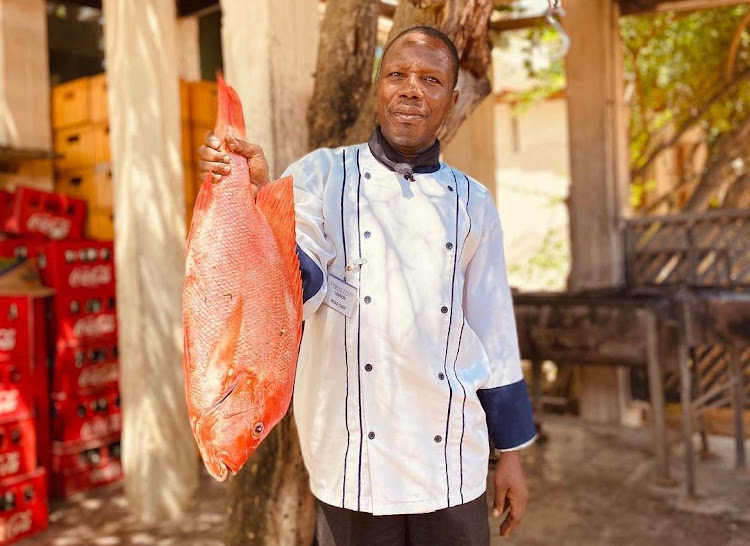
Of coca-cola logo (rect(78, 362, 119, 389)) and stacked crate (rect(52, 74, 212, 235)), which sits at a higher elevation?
stacked crate (rect(52, 74, 212, 235))

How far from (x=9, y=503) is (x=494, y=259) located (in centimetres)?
376

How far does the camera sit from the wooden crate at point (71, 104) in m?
5.78

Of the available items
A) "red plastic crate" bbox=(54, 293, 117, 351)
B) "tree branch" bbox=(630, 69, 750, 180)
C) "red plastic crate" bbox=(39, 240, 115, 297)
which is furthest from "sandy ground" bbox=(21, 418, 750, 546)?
"tree branch" bbox=(630, 69, 750, 180)

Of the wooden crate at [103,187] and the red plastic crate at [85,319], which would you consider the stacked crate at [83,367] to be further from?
the wooden crate at [103,187]

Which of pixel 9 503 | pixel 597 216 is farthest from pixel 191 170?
pixel 597 216

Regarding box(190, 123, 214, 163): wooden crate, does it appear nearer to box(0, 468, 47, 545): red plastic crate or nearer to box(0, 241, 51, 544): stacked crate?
box(0, 241, 51, 544): stacked crate

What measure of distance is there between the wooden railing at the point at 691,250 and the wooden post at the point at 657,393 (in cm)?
168

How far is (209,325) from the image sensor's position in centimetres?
128

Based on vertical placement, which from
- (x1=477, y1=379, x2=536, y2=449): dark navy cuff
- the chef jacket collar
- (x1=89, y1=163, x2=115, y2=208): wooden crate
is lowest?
(x1=477, y1=379, x2=536, y2=449): dark navy cuff

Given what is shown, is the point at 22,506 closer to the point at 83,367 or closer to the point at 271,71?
the point at 83,367

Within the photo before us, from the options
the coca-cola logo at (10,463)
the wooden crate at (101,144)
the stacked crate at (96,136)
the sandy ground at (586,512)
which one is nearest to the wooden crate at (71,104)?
the stacked crate at (96,136)

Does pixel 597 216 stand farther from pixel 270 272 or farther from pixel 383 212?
pixel 270 272

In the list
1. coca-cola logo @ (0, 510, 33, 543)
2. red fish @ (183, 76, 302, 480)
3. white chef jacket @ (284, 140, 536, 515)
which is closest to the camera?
red fish @ (183, 76, 302, 480)

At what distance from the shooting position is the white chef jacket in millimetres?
1713
